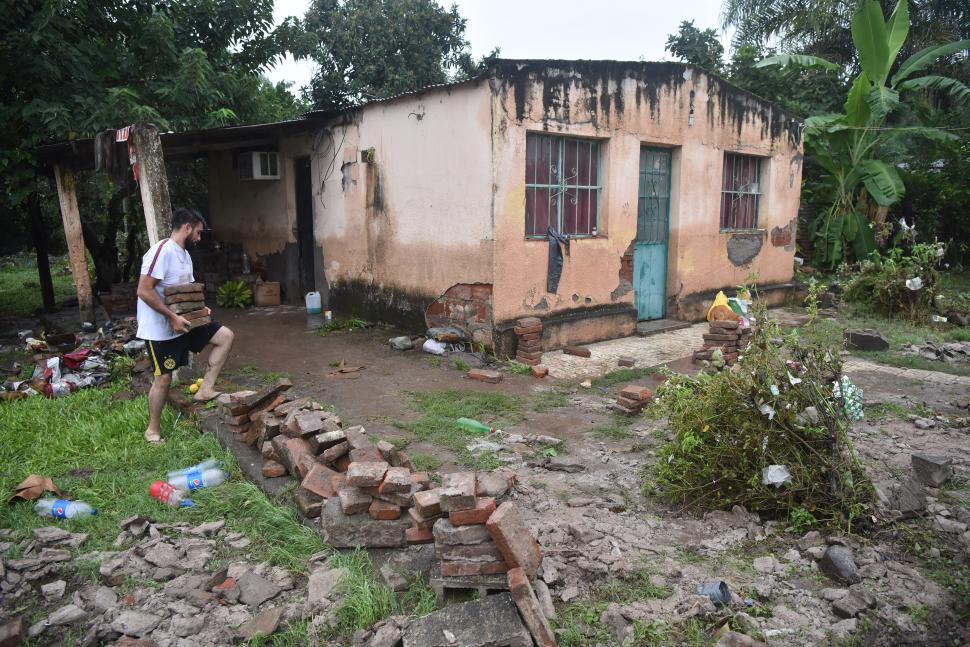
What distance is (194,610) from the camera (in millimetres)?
3000

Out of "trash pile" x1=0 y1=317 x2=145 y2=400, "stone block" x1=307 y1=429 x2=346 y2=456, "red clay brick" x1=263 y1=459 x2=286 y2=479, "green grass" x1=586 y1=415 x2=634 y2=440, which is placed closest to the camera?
"stone block" x1=307 y1=429 x2=346 y2=456

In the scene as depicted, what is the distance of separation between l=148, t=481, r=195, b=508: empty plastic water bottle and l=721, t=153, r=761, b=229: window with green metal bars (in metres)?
8.97

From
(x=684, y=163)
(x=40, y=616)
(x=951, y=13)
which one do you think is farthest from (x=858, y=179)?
(x=40, y=616)

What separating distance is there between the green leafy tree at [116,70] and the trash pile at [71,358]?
193 centimetres

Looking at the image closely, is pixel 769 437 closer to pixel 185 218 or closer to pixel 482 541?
pixel 482 541

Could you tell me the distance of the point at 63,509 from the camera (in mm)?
3881

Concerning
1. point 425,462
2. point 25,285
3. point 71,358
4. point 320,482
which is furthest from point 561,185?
point 25,285

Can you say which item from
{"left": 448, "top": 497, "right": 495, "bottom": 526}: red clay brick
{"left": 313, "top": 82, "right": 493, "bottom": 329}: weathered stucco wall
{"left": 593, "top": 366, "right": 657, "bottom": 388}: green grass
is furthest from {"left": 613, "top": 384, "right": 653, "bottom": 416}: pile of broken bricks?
{"left": 448, "top": 497, "right": 495, "bottom": 526}: red clay brick

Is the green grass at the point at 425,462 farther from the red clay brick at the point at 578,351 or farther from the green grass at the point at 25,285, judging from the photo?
the green grass at the point at 25,285

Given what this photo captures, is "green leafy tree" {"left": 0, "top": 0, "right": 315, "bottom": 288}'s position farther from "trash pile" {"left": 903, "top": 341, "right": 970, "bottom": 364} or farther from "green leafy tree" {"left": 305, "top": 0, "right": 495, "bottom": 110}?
"trash pile" {"left": 903, "top": 341, "right": 970, "bottom": 364}

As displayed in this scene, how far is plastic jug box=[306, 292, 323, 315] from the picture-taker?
33.8 ft

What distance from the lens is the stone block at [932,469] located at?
391cm

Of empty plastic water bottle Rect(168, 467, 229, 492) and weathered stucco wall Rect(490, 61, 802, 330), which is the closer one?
empty plastic water bottle Rect(168, 467, 229, 492)

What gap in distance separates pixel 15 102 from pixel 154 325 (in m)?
6.13
